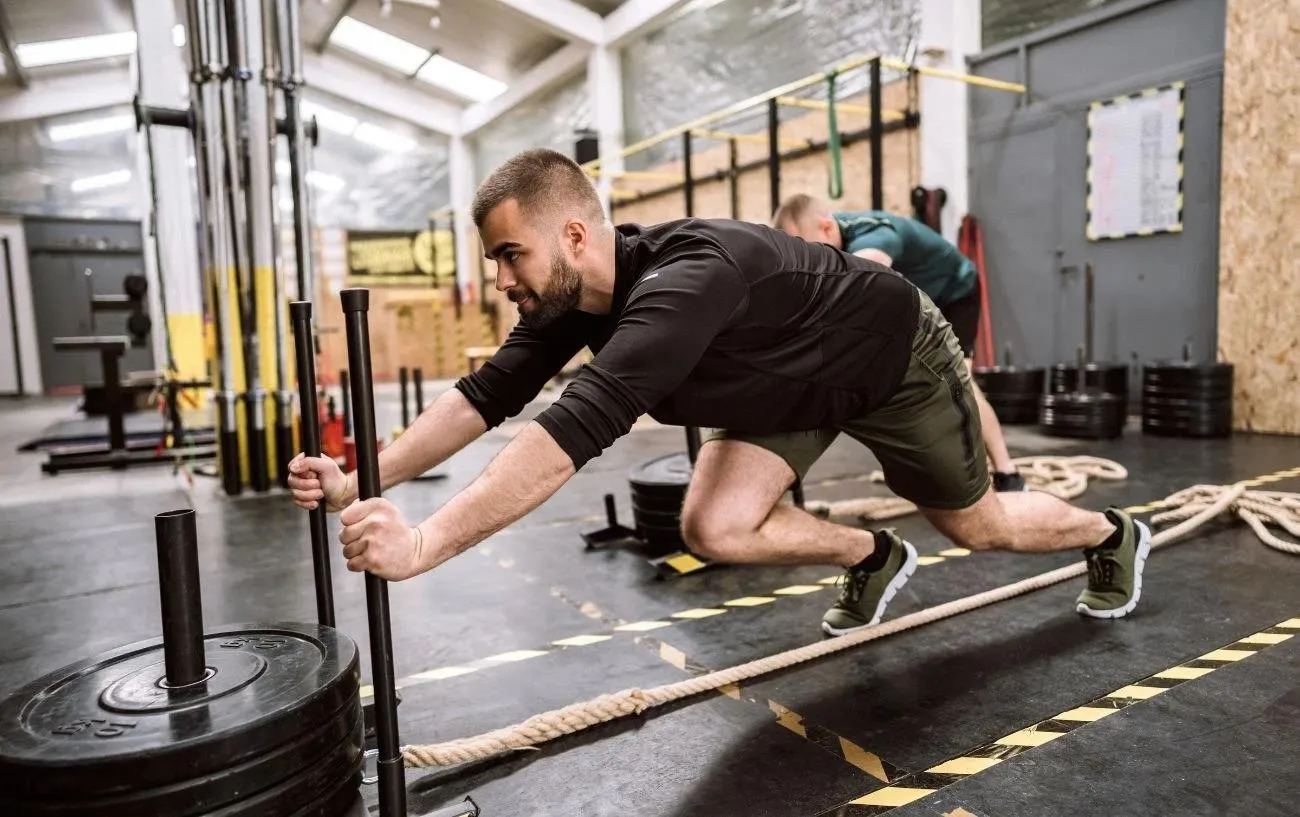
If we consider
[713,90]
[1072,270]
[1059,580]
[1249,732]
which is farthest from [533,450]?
[713,90]

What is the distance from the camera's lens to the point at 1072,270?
5887 mm

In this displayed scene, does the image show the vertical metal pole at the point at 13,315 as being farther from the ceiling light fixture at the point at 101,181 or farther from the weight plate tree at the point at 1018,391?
the weight plate tree at the point at 1018,391

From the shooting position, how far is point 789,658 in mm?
1804

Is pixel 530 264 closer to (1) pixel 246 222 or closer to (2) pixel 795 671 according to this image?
(2) pixel 795 671

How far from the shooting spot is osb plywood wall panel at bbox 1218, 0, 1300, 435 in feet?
14.9

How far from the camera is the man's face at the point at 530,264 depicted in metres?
1.40

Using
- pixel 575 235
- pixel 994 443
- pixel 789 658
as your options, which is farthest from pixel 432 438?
pixel 994 443

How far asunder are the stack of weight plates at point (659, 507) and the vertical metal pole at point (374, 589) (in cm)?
166

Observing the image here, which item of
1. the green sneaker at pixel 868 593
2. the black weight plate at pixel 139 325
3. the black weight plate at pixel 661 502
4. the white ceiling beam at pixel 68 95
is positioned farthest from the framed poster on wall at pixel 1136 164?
the white ceiling beam at pixel 68 95

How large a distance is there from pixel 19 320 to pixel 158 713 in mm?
14610

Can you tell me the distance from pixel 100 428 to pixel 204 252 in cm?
324

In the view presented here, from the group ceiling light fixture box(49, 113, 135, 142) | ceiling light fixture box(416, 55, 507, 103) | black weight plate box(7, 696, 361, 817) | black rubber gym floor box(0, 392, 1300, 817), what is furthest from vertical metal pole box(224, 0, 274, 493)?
ceiling light fixture box(49, 113, 135, 142)

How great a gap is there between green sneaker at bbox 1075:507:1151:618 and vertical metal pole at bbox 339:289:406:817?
68.8 inches

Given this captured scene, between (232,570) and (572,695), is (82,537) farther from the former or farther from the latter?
(572,695)
